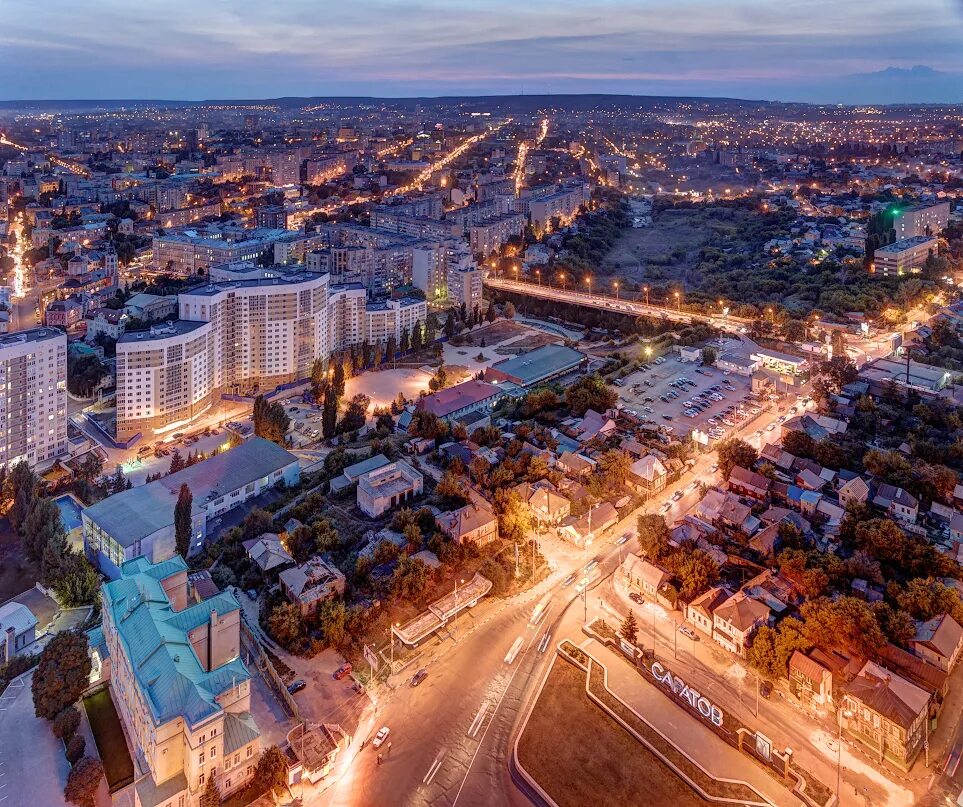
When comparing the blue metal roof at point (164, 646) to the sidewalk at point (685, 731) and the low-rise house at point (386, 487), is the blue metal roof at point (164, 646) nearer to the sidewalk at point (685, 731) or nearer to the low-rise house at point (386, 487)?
the low-rise house at point (386, 487)

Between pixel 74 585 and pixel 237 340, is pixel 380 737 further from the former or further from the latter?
pixel 237 340

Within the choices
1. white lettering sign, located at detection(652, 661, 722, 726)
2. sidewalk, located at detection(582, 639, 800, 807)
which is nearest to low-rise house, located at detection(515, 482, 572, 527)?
sidewalk, located at detection(582, 639, 800, 807)

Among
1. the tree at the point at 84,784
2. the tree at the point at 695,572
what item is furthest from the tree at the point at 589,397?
the tree at the point at 84,784

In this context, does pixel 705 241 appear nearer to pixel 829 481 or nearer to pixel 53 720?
pixel 829 481

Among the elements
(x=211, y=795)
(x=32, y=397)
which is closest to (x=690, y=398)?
(x=211, y=795)

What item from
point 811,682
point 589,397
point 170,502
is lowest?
point 811,682

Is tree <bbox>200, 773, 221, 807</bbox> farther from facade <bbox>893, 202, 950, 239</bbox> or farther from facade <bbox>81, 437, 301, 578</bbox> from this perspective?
facade <bbox>893, 202, 950, 239</bbox>

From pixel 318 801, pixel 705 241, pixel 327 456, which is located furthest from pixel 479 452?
pixel 705 241
